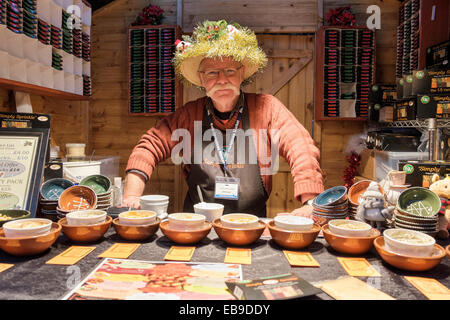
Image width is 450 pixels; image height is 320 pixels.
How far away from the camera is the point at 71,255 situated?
1121 mm

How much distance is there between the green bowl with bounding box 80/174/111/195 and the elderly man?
0.41m

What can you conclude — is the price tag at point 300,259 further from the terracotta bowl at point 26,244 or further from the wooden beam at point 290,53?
the wooden beam at point 290,53

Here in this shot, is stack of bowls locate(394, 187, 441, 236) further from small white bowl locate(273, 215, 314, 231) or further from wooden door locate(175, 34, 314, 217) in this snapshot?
wooden door locate(175, 34, 314, 217)

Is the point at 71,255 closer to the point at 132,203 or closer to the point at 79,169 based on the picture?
the point at 132,203

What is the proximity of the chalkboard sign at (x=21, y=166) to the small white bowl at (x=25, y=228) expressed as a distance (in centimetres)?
33

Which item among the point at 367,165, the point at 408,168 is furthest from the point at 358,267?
the point at 367,165

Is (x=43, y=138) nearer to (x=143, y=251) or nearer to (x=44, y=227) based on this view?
(x=44, y=227)

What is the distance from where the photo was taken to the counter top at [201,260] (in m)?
0.87

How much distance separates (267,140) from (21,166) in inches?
60.4

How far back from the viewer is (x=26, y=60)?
262 cm

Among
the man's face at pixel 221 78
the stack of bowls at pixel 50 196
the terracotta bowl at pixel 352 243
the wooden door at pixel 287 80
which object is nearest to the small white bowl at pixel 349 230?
the terracotta bowl at pixel 352 243

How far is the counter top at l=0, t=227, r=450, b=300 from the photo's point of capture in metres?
0.87

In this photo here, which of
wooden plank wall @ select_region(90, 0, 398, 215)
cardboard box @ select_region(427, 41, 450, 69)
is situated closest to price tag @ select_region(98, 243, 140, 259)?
wooden plank wall @ select_region(90, 0, 398, 215)
